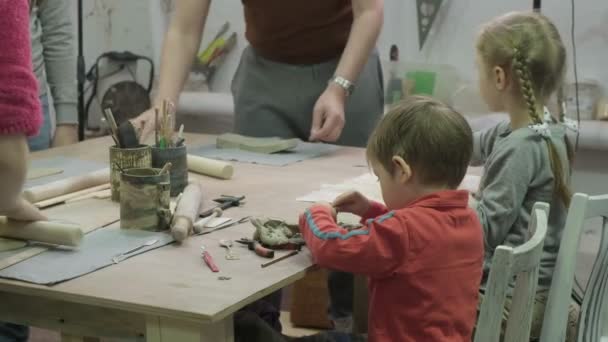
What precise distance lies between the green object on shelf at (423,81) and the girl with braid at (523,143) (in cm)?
170

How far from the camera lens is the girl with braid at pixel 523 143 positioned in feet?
5.91

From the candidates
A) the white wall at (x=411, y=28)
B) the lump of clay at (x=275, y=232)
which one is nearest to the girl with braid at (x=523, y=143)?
the lump of clay at (x=275, y=232)

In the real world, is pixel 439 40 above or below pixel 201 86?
above

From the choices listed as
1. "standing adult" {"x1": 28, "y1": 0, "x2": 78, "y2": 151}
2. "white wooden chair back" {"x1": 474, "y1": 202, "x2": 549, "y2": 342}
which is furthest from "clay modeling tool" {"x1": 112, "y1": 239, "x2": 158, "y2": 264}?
"standing adult" {"x1": 28, "y1": 0, "x2": 78, "y2": 151}

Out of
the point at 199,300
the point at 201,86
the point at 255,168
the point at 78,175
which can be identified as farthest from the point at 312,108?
the point at 201,86

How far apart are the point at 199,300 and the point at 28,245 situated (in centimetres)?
43

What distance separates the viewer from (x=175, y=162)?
73.9 inches

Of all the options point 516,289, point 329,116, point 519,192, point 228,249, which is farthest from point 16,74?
point 329,116

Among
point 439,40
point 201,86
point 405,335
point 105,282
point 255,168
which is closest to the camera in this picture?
point 105,282

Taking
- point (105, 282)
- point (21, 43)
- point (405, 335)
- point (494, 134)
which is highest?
point (21, 43)

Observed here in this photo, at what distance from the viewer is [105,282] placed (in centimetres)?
136

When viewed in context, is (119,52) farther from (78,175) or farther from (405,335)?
(405,335)

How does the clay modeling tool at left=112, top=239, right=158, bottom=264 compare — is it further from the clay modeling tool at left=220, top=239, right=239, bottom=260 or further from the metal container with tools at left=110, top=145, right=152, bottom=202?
the metal container with tools at left=110, top=145, right=152, bottom=202

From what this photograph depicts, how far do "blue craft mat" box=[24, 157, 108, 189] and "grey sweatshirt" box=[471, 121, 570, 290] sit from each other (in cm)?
96
